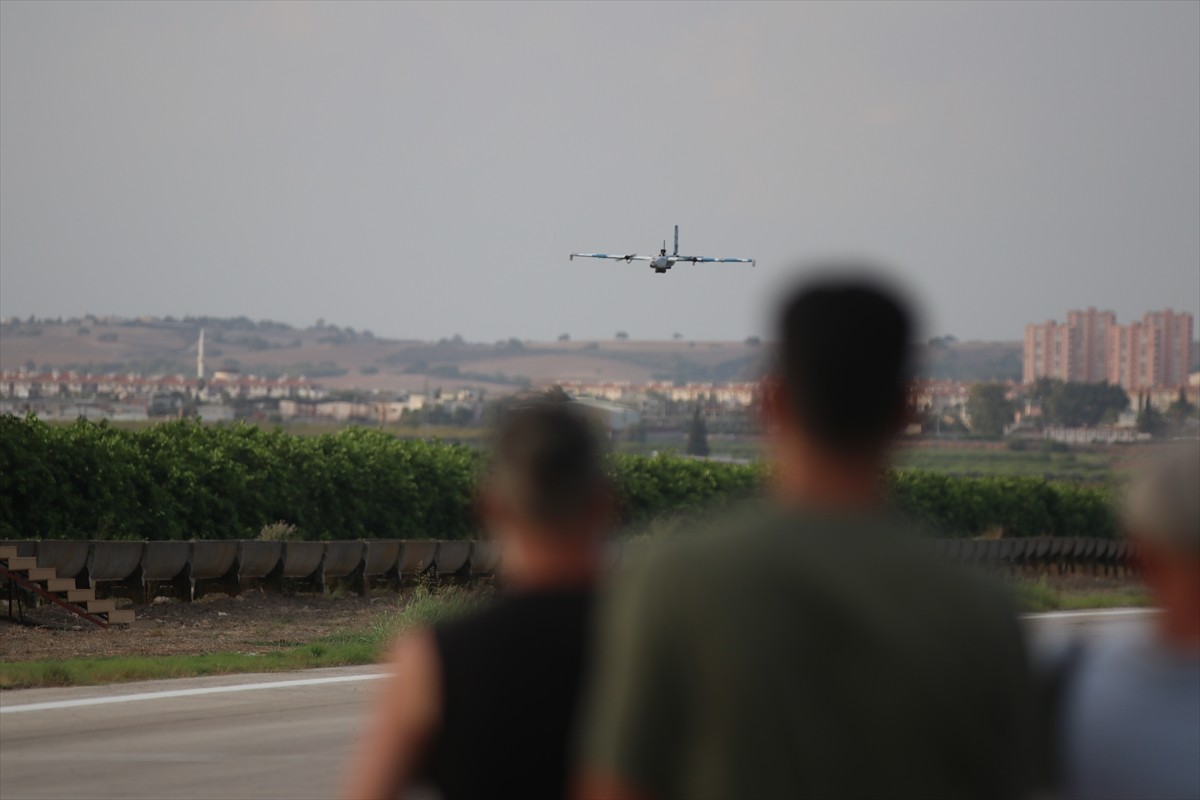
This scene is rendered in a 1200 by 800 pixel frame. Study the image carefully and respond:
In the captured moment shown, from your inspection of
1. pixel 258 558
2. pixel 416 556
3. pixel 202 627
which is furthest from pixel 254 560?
pixel 416 556

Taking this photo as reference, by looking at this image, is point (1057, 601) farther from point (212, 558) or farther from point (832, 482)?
point (832, 482)

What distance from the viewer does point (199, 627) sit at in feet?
78.8

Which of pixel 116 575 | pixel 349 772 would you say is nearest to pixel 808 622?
pixel 349 772

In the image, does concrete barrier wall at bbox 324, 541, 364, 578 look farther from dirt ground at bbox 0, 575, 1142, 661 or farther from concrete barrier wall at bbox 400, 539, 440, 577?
concrete barrier wall at bbox 400, 539, 440, 577

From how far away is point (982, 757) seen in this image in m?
2.84

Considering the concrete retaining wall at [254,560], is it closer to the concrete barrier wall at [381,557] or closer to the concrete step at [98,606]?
the concrete barrier wall at [381,557]

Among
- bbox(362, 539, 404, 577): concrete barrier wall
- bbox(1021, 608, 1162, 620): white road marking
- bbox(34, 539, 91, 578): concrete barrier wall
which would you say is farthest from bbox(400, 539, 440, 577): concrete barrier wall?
bbox(1021, 608, 1162, 620): white road marking

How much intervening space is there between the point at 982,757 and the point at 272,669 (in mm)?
15719

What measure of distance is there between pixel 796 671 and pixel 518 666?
1078 mm

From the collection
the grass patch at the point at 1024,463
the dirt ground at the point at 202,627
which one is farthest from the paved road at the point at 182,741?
the grass patch at the point at 1024,463

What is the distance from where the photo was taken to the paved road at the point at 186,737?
37.2 ft

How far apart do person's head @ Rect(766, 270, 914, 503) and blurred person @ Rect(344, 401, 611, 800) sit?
0.79 metres

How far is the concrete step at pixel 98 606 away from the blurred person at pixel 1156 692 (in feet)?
70.0

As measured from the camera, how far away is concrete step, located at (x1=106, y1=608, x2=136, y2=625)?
77.6 ft
